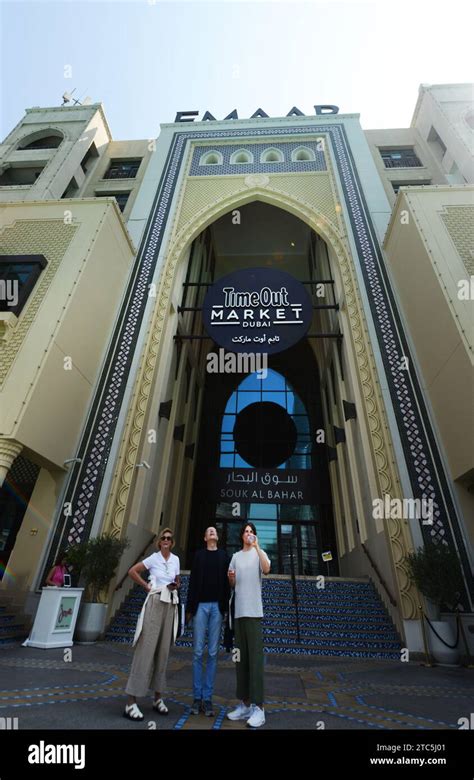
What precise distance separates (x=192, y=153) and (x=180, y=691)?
13.7 metres

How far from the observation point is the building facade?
6164 mm

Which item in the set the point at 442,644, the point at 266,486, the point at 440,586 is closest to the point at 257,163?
the point at 266,486

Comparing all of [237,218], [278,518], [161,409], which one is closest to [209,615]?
[161,409]

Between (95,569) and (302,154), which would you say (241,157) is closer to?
(302,154)

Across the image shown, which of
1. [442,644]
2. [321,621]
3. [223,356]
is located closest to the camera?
[442,644]

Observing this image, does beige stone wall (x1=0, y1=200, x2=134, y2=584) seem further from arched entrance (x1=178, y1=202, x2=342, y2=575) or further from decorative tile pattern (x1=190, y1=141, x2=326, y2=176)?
decorative tile pattern (x1=190, y1=141, x2=326, y2=176)

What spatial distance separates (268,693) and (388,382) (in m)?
5.51

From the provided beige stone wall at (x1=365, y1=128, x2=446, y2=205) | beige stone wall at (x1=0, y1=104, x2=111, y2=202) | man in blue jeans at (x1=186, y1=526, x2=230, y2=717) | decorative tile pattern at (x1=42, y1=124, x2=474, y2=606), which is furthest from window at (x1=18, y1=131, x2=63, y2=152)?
man in blue jeans at (x1=186, y1=526, x2=230, y2=717)

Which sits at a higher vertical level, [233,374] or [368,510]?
[233,374]

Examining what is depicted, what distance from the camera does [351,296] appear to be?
28.3ft

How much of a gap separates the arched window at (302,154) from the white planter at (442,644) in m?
12.0

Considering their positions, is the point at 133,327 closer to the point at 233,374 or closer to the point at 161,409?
the point at 161,409

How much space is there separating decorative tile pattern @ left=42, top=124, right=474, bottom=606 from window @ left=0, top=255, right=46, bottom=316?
189 cm

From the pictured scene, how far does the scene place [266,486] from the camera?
11.1 meters
